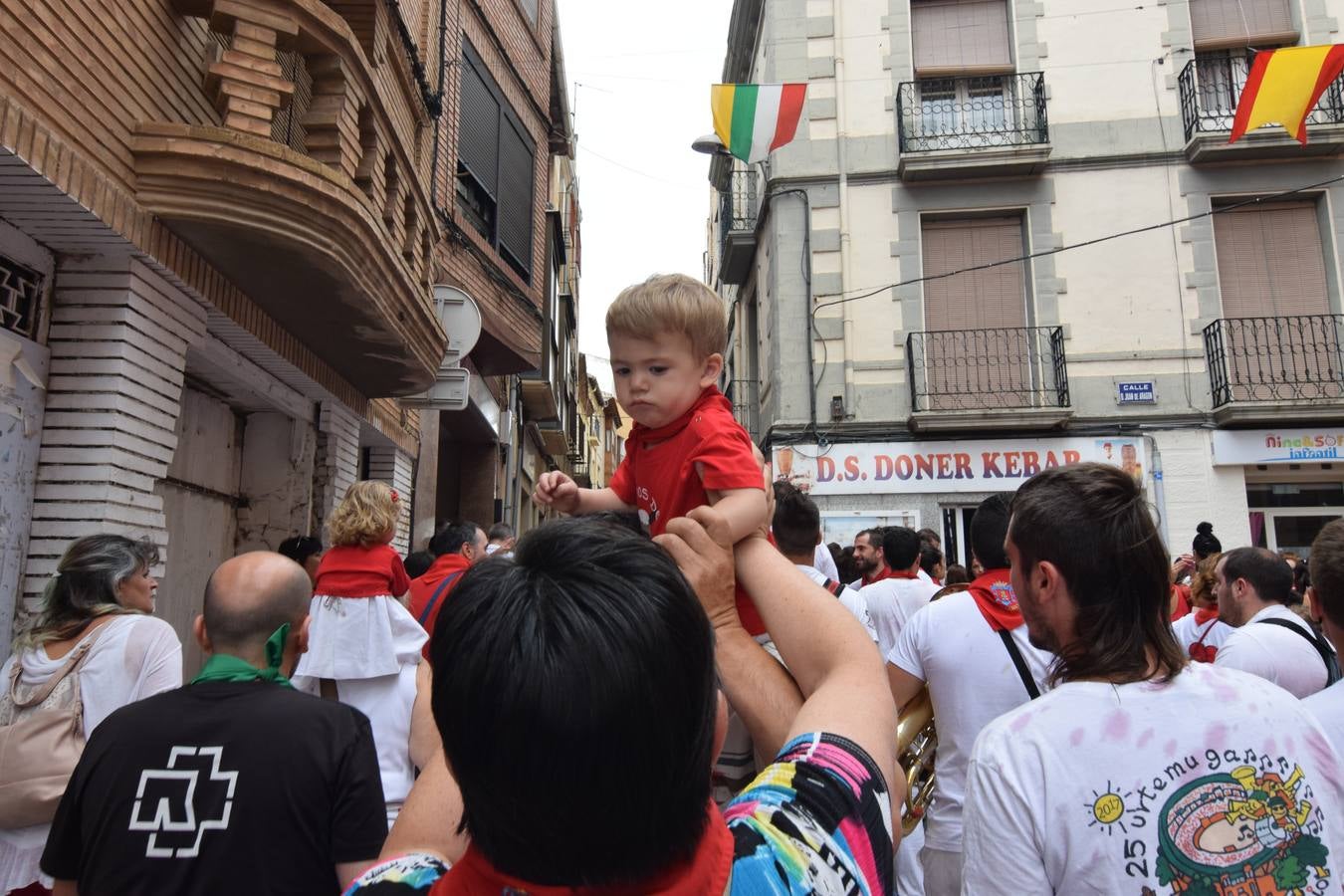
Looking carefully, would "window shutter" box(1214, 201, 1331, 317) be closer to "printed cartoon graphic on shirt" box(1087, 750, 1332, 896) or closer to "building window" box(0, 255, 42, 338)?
"printed cartoon graphic on shirt" box(1087, 750, 1332, 896)

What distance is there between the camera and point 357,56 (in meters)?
6.11

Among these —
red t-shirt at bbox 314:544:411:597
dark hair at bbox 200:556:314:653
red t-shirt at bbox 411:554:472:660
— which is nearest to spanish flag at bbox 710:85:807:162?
red t-shirt at bbox 411:554:472:660

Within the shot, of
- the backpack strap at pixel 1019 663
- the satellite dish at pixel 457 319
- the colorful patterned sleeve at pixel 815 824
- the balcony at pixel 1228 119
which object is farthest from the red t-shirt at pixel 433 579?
the balcony at pixel 1228 119

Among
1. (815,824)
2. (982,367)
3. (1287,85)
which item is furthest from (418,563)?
(1287,85)

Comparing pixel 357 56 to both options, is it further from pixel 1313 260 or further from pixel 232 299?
pixel 1313 260

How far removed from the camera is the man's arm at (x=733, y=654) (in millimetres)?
1340

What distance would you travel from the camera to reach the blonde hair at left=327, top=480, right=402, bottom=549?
166 inches

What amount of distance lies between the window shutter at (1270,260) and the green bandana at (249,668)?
14884 millimetres

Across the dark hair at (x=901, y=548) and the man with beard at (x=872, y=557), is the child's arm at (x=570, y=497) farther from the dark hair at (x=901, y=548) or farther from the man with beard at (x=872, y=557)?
the man with beard at (x=872, y=557)

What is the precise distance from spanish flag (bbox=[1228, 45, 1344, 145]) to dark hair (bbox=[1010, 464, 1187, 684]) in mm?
12089

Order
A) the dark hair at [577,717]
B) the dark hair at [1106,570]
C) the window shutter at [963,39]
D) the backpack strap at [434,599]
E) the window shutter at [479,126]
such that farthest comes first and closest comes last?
the window shutter at [963,39]
the window shutter at [479,126]
the backpack strap at [434,599]
the dark hair at [1106,570]
the dark hair at [577,717]

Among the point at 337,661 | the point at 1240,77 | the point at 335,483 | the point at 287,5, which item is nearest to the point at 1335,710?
the point at 337,661

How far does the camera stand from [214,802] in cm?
221

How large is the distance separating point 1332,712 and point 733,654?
1.85 m
